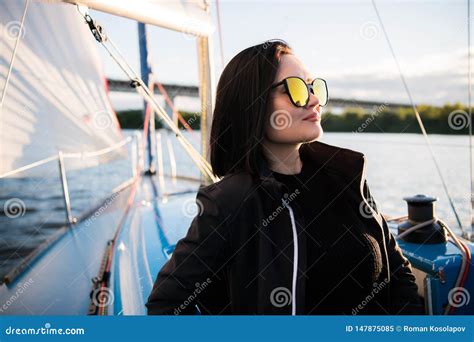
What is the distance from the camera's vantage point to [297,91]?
2.66 feet

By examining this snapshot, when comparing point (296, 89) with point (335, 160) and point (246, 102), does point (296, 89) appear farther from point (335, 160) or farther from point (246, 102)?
point (335, 160)

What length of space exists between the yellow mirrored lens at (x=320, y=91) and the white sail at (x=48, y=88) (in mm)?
1557

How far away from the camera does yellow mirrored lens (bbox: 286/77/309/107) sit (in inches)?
31.6

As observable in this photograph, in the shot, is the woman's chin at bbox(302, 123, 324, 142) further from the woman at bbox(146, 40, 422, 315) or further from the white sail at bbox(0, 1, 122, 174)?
the white sail at bbox(0, 1, 122, 174)

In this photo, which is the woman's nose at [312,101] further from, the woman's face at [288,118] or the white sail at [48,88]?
the white sail at [48,88]

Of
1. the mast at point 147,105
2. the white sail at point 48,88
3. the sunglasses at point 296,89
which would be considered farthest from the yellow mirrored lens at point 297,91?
the mast at point 147,105

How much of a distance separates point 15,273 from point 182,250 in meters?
1.52

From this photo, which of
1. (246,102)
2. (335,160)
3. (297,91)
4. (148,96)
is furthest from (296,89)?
(148,96)

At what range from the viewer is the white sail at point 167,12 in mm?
1233

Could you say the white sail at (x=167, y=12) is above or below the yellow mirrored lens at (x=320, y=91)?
above

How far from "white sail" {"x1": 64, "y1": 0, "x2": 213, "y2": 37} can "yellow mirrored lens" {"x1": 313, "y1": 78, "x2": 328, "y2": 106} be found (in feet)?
2.37

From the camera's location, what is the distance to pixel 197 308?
81cm

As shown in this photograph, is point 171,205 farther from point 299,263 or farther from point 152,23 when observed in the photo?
point 299,263

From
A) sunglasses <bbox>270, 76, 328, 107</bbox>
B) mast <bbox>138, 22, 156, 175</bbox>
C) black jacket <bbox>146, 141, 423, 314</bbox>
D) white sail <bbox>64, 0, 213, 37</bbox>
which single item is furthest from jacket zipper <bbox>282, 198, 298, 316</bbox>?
mast <bbox>138, 22, 156, 175</bbox>
